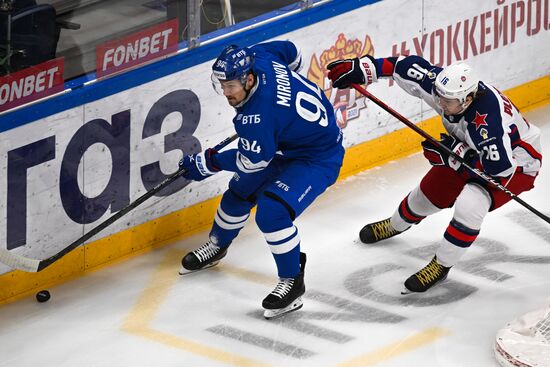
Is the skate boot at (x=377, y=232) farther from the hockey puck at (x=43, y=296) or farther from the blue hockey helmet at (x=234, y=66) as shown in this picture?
the hockey puck at (x=43, y=296)

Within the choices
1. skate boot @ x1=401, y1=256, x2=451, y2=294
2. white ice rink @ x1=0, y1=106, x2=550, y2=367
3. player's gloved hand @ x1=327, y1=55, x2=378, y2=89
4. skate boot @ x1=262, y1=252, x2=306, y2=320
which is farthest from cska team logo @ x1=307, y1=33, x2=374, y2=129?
skate boot @ x1=262, y1=252, x2=306, y2=320

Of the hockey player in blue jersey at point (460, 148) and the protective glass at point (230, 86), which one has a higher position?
the protective glass at point (230, 86)

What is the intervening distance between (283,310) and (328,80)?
1.69 meters

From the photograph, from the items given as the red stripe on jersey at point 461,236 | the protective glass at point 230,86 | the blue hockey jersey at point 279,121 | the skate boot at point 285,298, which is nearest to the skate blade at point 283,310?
the skate boot at point 285,298

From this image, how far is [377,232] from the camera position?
689 cm

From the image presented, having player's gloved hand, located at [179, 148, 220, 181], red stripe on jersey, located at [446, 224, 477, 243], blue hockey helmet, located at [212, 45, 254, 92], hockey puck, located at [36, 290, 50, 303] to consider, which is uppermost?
blue hockey helmet, located at [212, 45, 254, 92]

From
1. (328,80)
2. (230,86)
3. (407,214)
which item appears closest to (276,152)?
(230,86)

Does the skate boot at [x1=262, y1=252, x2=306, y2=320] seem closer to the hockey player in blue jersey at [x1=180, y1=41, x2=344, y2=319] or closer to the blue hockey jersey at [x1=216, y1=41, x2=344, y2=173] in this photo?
the hockey player in blue jersey at [x1=180, y1=41, x2=344, y2=319]

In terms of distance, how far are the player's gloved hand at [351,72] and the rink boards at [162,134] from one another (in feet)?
2.28

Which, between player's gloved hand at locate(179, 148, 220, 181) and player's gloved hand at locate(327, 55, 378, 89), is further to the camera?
player's gloved hand at locate(327, 55, 378, 89)

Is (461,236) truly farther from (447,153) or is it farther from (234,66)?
(234,66)

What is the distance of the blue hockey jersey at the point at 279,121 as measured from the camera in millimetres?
5879

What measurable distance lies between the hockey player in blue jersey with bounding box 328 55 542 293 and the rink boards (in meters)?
0.79

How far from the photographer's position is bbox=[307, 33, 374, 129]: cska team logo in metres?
7.39
